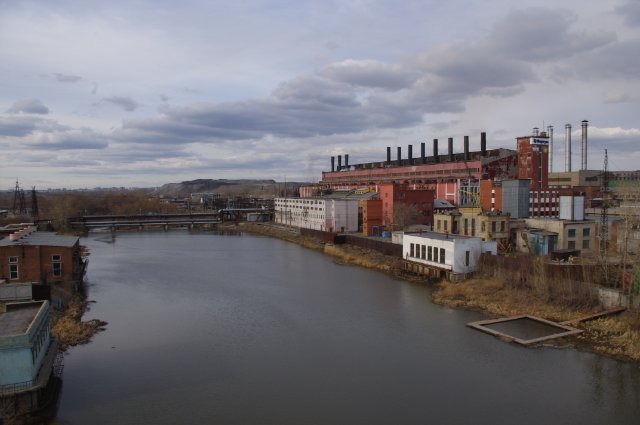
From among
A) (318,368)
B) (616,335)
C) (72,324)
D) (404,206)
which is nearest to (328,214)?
(404,206)

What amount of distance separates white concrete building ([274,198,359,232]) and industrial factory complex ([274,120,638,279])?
51mm

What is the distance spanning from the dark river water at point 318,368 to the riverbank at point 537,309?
17.4 inches

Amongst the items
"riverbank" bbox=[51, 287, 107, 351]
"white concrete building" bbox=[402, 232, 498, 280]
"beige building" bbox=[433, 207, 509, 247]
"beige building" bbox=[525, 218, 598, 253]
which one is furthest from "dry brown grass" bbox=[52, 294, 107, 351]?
"beige building" bbox=[525, 218, 598, 253]

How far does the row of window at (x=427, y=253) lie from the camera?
13.7m

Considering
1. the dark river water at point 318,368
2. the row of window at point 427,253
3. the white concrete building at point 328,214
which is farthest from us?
the white concrete building at point 328,214

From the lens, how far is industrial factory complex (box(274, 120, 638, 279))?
14633 millimetres

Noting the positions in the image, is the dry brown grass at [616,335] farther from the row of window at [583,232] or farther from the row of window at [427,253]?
the row of window at [583,232]

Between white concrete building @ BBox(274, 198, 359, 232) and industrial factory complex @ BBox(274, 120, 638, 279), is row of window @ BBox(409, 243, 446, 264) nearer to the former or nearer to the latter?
industrial factory complex @ BBox(274, 120, 638, 279)

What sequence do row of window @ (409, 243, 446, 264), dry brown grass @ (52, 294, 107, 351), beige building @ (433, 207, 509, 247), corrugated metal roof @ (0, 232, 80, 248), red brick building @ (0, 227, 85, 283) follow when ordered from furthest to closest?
1. beige building @ (433, 207, 509, 247)
2. row of window @ (409, 243, 446, 264)
3. corrugated metal roof @ (0, 232, 80, 248)
4. red brick building @ (0, 227, 85, 283)
5. dry brown grass @ (52, 294, 107, 351)

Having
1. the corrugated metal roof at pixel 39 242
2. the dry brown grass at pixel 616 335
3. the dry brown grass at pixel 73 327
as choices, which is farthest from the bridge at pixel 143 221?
the dry brown grass at pixel 616 335

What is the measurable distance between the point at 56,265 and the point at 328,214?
48.8ft

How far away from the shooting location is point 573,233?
49.8 feet

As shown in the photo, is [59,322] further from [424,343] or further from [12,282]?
[424,343]

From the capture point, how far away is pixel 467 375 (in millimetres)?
7336
